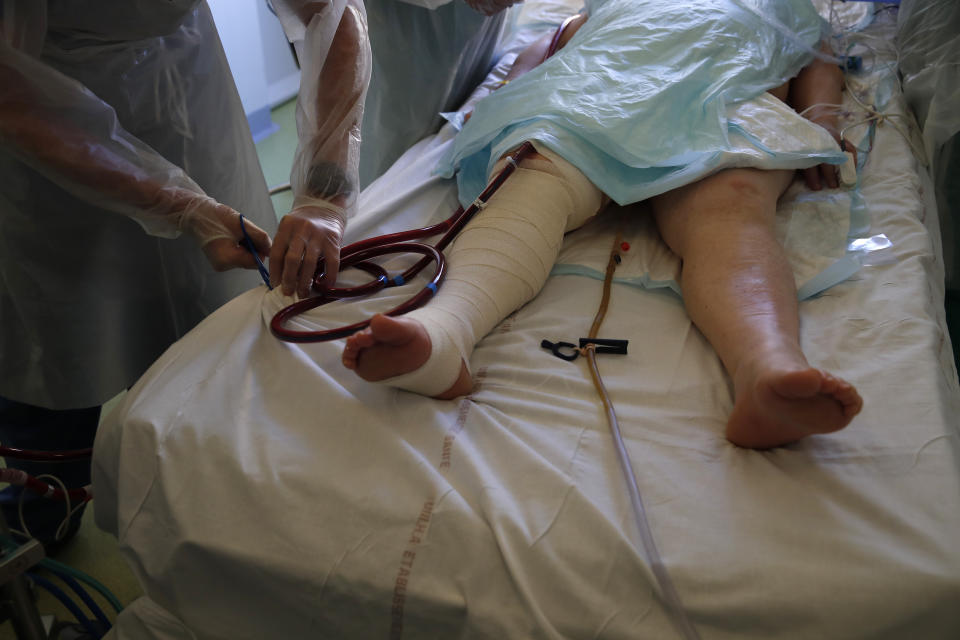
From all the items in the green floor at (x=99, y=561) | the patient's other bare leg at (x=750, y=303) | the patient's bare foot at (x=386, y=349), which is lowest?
the green floor at (x=99, y=561)

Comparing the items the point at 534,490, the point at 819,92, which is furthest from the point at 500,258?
the point at 819,92

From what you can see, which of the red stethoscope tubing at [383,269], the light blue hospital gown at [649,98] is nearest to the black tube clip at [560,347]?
the red stethoscope tubing at [383,269]

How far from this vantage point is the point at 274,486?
0.83 m

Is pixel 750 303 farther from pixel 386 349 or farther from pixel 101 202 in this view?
pixel 101 202

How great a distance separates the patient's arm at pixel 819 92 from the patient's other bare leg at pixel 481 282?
70 centimetres

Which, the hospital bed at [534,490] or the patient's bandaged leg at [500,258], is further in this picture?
the patient's bandaged leg at [500,258]

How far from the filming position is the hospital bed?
0.71 meters

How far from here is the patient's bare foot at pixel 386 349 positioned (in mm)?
839

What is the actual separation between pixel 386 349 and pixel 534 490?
25 centimetres

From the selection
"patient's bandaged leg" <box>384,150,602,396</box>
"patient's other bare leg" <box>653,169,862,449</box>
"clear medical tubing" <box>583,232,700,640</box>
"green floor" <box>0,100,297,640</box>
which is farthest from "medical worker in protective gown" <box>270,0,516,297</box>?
"green floor" <box>0,100,297,640</box>

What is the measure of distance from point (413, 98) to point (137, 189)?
0.93 metres

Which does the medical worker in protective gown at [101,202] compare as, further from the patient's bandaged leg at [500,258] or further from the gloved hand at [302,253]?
the patient's bandaged leg at [500,258]

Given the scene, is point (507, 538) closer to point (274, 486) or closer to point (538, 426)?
point (538, 426)

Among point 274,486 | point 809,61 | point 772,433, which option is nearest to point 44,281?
point 274,486
